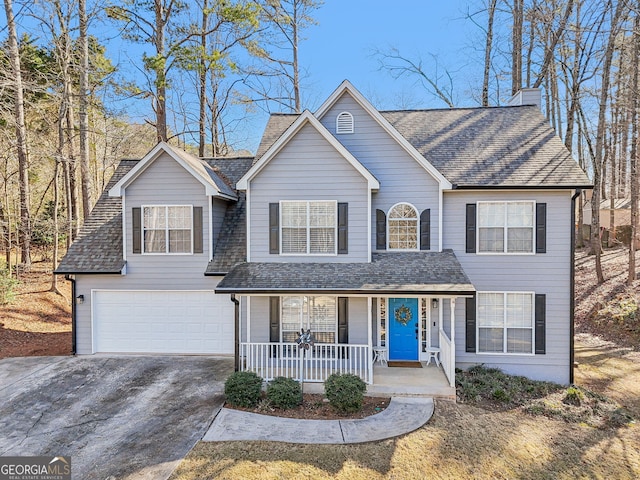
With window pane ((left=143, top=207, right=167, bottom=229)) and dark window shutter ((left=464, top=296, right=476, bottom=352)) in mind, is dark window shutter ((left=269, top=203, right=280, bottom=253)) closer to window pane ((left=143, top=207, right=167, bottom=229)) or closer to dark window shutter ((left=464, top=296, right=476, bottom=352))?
window pane ((left=143, top=207, right=167, bottom=229))

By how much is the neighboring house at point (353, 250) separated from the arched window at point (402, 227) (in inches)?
1.2

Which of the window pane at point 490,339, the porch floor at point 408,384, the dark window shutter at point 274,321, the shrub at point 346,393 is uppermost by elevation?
the dark window shutter at point 274,321

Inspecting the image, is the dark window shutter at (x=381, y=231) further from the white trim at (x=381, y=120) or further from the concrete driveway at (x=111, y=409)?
the concrete driveway at (x=111, y=409)

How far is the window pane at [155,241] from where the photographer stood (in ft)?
35.9

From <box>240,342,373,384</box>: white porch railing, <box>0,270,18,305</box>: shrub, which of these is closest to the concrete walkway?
<box>240,342,373,384</box>: white porch railing

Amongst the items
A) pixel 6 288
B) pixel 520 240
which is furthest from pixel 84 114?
pixel 520 240

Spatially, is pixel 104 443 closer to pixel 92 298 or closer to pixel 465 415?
pixel 92 298

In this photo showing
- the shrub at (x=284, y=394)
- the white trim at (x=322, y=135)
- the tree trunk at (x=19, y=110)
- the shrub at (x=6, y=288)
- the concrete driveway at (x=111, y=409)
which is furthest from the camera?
the shrub at (x=6, y=288)

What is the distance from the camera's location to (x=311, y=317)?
394 inches

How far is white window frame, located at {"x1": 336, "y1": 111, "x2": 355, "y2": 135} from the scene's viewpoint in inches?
419

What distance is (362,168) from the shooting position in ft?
31.7

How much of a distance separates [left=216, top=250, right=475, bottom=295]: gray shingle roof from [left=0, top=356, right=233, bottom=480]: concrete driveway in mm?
2712

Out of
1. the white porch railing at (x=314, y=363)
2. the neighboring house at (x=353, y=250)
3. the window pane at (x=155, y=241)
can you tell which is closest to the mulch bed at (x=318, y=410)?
the white porch railing at (x=314, y=363)

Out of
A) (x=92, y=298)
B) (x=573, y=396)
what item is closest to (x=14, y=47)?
(x=92, y=298)
